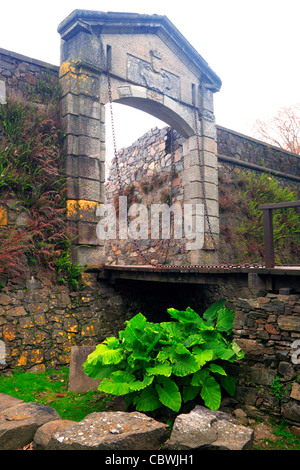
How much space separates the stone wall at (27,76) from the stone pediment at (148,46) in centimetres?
89

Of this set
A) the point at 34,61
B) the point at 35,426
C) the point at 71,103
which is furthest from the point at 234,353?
the point at 34,61

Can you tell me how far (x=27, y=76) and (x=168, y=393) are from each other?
562 centimetres

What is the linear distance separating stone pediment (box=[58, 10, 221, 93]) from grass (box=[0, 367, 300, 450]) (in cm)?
549

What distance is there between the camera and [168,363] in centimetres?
417

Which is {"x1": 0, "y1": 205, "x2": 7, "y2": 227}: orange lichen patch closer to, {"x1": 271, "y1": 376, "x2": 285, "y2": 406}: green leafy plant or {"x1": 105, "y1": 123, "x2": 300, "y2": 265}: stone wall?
{"x1": 105, "y1": 123, "x2": 300, "y2": 265}: stone wall

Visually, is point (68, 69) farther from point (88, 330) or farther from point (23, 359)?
point (23, 359)

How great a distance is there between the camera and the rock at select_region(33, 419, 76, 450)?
3.29 m

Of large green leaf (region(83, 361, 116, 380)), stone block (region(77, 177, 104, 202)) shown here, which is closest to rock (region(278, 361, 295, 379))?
large green leaf (region(83, 361, 116, 380))

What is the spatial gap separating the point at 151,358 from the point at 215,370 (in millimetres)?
740

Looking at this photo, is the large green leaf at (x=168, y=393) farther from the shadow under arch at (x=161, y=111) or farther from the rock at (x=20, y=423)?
the shadow under arch at (x=161, y=111)

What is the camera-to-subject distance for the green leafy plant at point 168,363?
13.3 ft

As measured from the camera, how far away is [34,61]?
6531mm

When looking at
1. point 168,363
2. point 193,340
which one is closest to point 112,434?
point 168,363

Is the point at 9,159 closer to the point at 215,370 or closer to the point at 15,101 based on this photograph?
the point at 15,101
